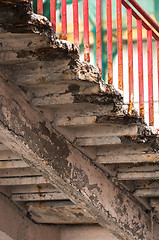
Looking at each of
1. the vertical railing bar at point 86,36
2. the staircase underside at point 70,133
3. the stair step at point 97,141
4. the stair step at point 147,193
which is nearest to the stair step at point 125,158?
the staircase underside at point 70,133

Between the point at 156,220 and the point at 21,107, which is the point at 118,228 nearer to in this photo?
the point at 156,220

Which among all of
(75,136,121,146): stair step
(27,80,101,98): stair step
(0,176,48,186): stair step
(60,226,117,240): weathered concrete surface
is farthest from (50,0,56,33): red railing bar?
(60,226,117,240): weathered concrete surface

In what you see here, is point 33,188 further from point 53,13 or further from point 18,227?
point 53,13

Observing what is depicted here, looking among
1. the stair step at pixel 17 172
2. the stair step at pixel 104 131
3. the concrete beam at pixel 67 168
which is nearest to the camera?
the concrete beam at pixel 67 168

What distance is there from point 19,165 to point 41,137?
122cm

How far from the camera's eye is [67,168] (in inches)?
174

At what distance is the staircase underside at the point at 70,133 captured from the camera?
340cm

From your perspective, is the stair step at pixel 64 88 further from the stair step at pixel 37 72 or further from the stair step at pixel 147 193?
the stair step at pixel 147 193

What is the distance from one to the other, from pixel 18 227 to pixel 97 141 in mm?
2491

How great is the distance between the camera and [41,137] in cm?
413

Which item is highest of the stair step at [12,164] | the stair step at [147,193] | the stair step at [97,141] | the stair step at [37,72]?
the stair step at [37,72]

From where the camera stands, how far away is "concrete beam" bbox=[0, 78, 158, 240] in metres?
3.88

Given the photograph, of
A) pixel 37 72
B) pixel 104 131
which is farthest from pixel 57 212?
pixel 37 72

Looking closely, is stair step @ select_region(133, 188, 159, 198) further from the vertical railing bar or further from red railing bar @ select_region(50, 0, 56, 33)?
red railing bar @ select_region(50, 0, 56, 33)
